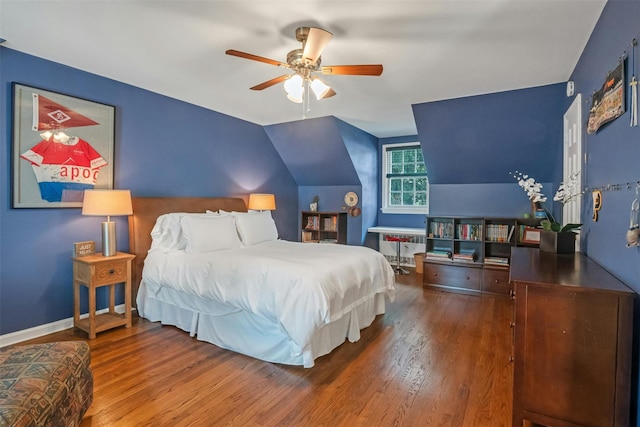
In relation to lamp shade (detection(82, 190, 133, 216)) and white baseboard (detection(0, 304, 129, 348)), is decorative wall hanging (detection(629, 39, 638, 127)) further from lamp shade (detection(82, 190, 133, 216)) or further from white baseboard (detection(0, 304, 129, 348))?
white baseboard (detection(0, 304, 129, 348))

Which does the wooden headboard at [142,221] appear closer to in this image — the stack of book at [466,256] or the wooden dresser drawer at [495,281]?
the stack of book at [466,256]

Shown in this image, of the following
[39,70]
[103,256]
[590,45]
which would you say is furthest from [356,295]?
[39,70]

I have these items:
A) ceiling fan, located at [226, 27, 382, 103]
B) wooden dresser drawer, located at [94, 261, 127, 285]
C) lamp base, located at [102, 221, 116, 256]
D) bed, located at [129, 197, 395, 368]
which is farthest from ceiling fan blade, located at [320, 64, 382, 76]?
wooden dresser drawer, located at [94, 261, 127, 285]

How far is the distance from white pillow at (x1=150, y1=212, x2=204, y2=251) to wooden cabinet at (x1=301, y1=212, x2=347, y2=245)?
9.09ft

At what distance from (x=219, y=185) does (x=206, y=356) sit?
2581mm

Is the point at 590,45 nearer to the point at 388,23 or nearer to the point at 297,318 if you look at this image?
the point at 388,23

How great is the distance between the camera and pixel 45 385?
1413 millimetres

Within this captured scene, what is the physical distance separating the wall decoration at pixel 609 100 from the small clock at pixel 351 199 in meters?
3.77

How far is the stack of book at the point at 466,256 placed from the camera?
4.48 metres

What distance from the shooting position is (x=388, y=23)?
7.18 feet

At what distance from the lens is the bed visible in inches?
92.0

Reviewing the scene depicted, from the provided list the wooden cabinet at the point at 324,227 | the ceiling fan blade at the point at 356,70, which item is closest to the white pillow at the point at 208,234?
the ceiling fan blade at the point at 356,70

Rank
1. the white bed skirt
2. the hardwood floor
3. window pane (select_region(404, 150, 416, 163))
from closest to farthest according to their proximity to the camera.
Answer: the hardwood floor, the white bed skirt, window pane (select_region(404, 150, 416, 163))

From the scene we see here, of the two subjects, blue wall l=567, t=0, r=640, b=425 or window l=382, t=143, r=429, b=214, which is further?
window l=382, t=143, r=429, b=214
